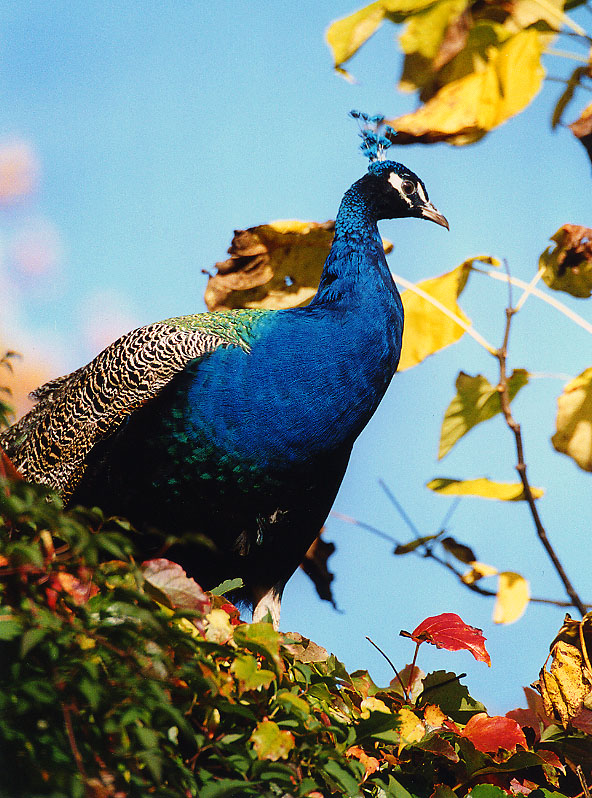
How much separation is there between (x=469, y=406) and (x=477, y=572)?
18.5 inches

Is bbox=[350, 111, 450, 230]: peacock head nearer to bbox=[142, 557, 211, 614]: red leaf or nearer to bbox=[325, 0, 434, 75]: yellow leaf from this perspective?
bbox=[325, 0, 434, 75]: yellow leaf

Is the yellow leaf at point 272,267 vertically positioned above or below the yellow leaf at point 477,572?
above

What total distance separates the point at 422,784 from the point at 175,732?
52 cm

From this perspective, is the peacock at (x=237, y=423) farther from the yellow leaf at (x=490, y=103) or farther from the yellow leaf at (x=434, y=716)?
the yellow leaf at (x=434, y=716)

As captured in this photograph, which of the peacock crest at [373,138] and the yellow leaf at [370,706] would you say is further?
the peacock crest at [373,138]

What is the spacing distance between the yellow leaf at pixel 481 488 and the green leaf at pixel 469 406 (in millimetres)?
70

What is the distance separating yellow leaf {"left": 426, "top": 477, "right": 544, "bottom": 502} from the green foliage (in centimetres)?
89

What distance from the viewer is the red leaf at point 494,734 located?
137 centimetres

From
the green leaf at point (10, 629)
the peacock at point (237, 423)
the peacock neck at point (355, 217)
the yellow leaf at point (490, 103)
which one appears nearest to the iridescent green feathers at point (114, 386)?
the peacock at point (237, 423)

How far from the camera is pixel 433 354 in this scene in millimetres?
2471

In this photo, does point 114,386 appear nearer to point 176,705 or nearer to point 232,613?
point 232,613

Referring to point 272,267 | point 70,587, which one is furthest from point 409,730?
point 272,267

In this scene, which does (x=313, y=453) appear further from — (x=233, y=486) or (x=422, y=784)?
(x=422, y=784)

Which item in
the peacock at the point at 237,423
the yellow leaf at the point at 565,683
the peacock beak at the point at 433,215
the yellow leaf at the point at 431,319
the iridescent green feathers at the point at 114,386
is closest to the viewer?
the yellow leaf at the point at 565,683
